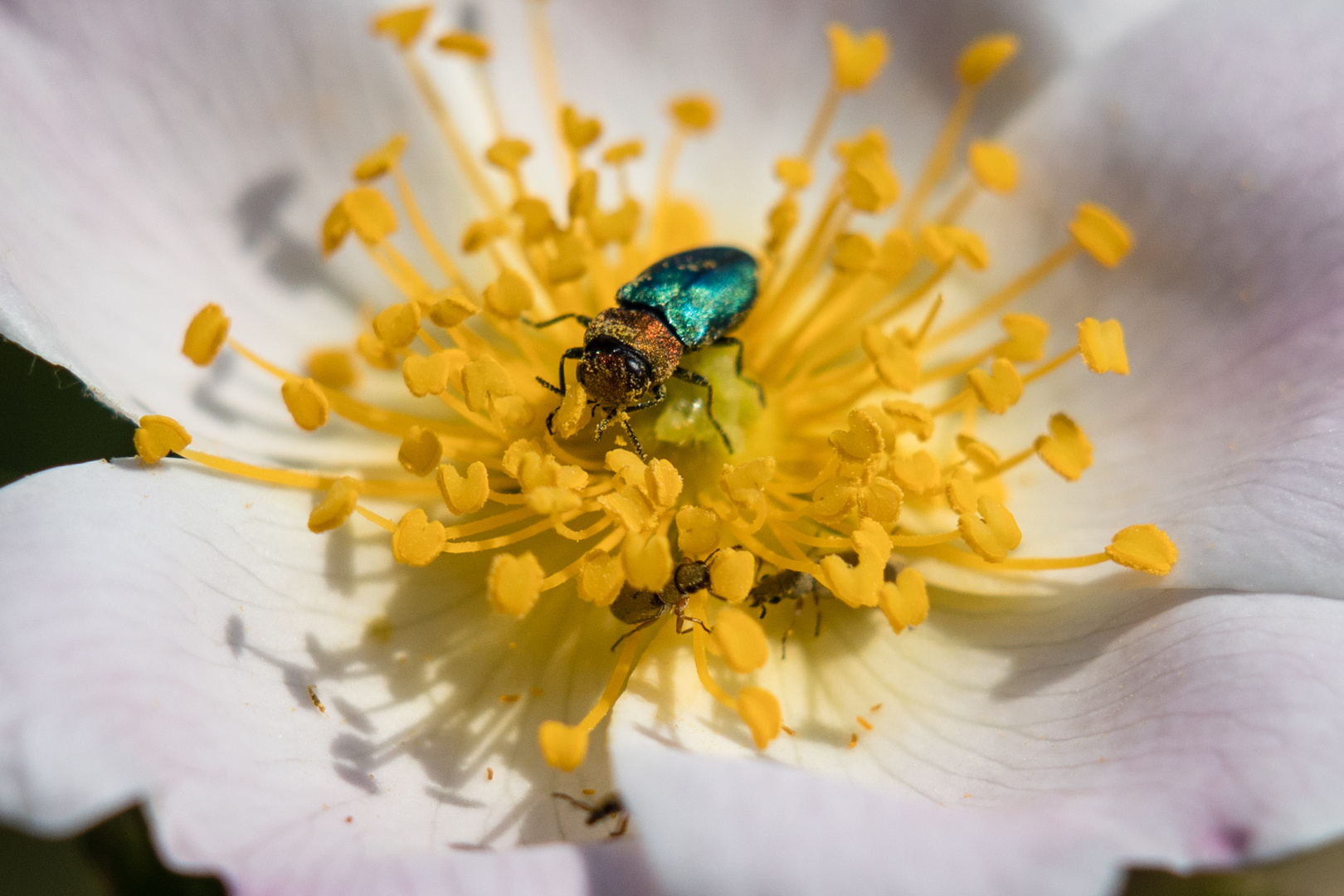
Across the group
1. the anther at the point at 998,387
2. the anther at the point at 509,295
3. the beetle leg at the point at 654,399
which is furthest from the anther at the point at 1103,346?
the anther at the point at 509,295

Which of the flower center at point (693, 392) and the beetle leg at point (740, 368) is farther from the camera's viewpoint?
the beetle leg at point (740, 368)

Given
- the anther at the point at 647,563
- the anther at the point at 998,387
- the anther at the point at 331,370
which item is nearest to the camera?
the anther at the point at 647,563

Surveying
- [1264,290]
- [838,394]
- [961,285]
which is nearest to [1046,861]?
[838,394]

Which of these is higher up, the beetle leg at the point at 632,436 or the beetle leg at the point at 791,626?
the beetle leg at the point at 632,436

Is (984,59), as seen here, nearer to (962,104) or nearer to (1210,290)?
(962,104)

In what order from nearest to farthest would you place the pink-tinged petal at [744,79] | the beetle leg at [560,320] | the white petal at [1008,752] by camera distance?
the white petal at [1008,752] → the beetle leg at [560,320] → the pink-tinged petal at [744,79]

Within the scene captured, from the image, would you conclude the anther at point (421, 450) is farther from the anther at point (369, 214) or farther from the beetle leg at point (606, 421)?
the anther at point (369, 214)

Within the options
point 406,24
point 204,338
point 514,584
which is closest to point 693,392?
point 514,584
